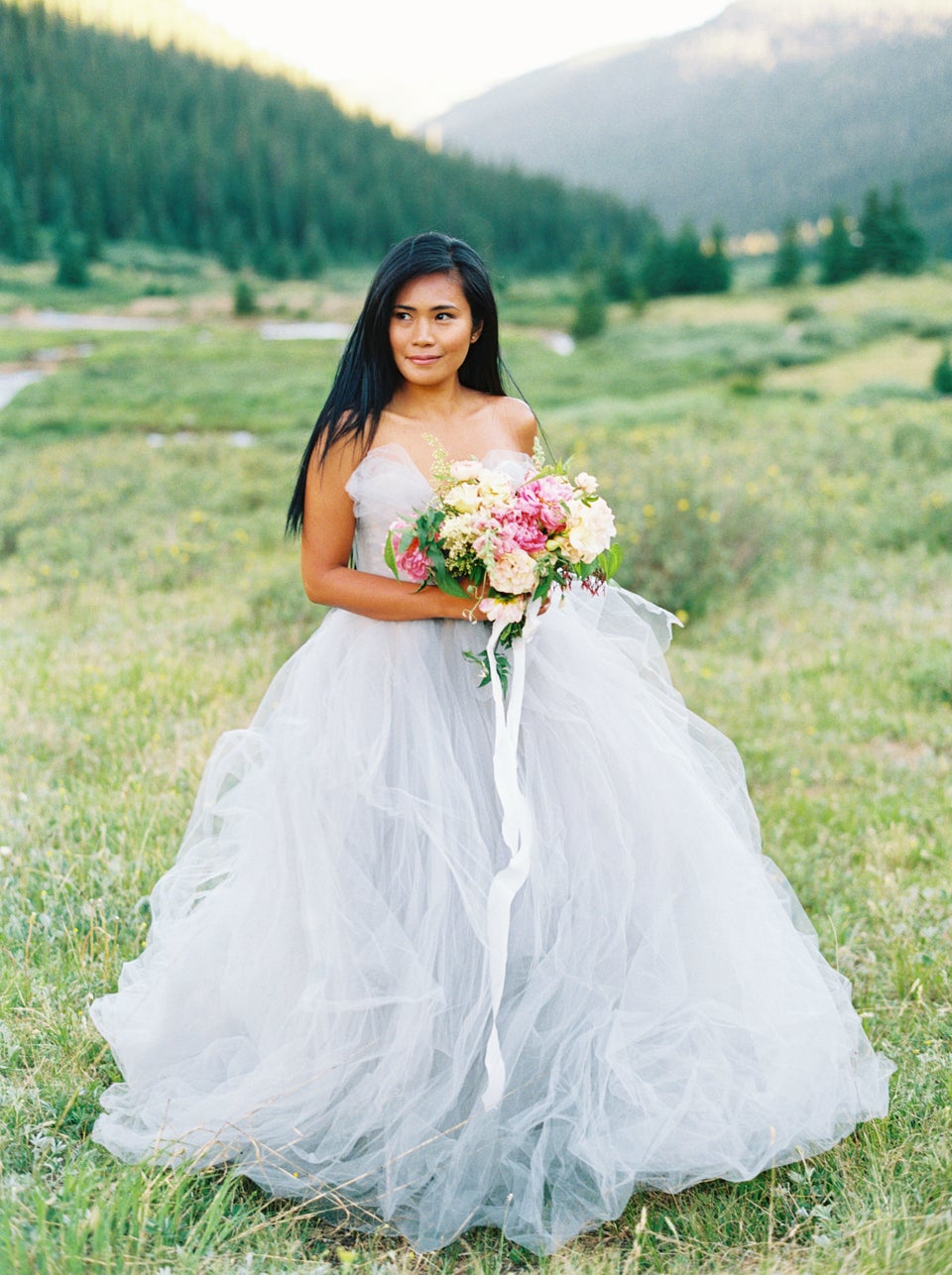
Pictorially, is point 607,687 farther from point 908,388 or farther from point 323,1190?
point 908,388

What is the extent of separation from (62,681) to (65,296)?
2978 centimetres

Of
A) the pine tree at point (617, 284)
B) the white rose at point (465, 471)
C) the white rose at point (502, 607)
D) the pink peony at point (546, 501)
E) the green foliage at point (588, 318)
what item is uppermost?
the pine tree at point (617, 284)

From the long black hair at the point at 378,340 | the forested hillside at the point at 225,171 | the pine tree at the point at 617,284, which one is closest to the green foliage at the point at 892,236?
the pine tree at the point at 617,284

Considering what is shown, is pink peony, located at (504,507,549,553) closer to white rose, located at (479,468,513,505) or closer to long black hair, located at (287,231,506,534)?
white rose, located at (479,468,513,505)

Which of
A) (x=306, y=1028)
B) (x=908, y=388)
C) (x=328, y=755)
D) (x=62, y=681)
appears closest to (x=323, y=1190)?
(x=306, y=1028)

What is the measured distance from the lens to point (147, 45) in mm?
61406

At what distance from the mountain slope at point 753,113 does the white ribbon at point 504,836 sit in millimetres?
39398

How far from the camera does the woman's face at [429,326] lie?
299 centimetres

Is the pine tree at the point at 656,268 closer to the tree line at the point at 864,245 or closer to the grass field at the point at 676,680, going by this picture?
the tree line at the point at 864,245

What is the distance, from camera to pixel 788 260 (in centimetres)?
3809

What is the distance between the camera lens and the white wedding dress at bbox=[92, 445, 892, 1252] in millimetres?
2645

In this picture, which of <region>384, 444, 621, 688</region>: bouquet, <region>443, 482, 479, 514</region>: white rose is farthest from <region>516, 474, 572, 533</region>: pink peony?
<region>443, 482, 479, 514</region>: white rose

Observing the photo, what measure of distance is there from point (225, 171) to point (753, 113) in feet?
85.1

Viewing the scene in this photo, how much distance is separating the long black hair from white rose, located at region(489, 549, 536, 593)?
75cm
